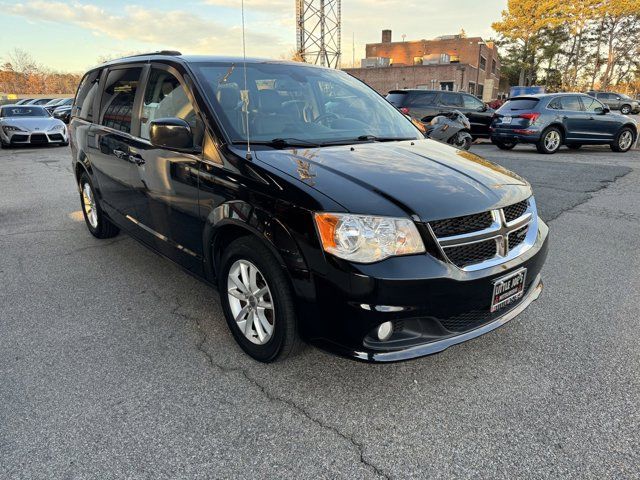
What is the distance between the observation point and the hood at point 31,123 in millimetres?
15208

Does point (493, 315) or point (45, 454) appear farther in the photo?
point (493, 315)

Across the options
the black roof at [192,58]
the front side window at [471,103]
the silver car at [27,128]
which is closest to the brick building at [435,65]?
the front side window at [471,103]

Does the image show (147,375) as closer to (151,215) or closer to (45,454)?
(45,454)

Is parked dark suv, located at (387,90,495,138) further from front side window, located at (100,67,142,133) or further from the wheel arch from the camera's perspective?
the wheel arch

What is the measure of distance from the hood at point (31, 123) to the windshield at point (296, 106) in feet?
48.3

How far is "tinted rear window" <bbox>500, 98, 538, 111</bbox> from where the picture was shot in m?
12.7

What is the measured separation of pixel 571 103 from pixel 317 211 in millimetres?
13154

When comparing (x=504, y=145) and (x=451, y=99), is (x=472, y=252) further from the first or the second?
(x=451, y=99)

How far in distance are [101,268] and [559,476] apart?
156 inches

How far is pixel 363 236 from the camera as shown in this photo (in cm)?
218

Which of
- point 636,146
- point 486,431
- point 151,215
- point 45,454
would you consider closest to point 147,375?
point 45,454

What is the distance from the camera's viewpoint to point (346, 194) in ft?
7.55

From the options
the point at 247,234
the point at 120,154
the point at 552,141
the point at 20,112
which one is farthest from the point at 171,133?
the point at 20,112

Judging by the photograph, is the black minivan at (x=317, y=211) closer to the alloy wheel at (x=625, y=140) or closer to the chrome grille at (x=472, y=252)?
the chrome grille at (x=472, y=252)
